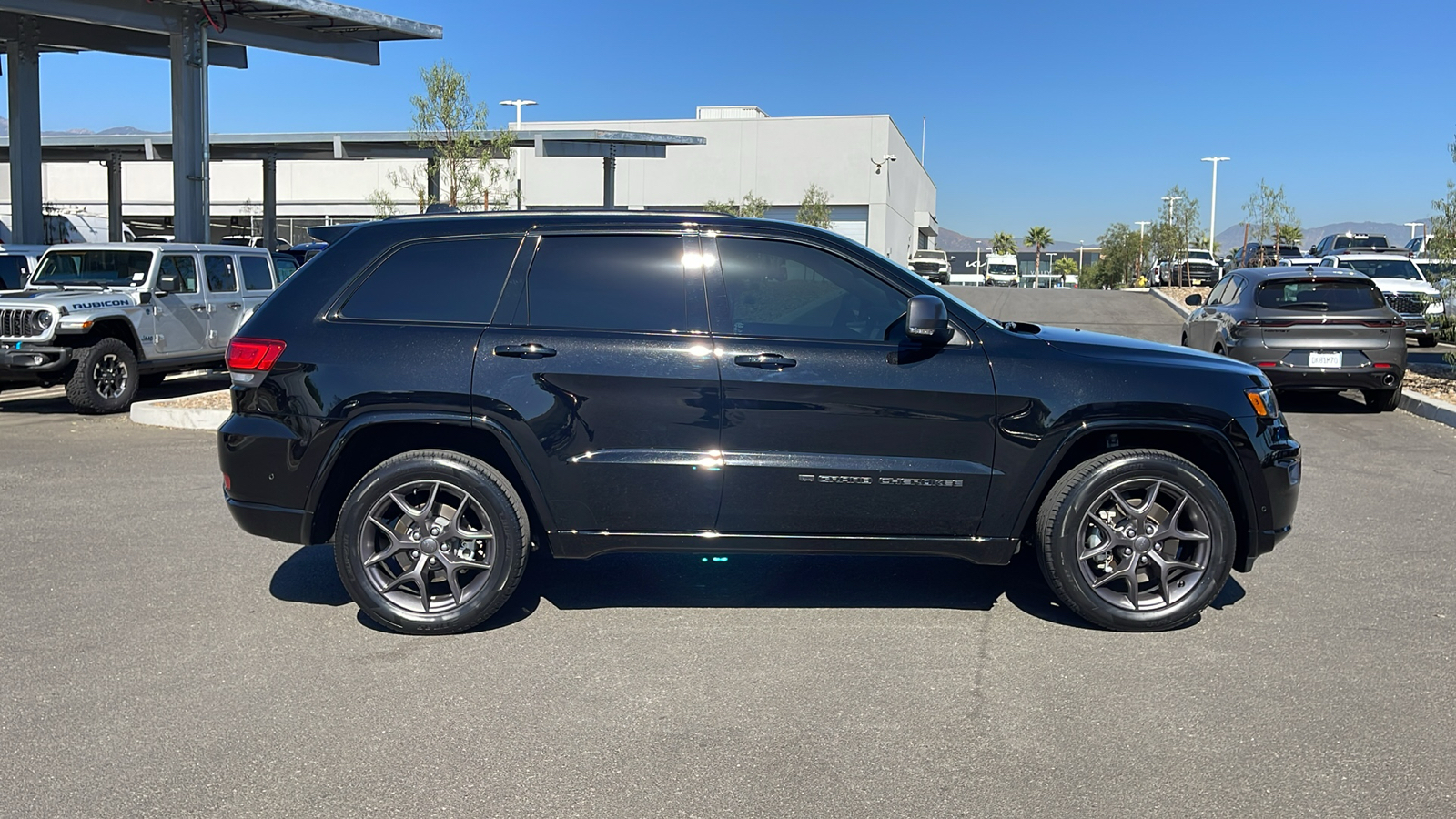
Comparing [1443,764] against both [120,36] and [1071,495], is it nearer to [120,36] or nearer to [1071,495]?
[1071,495]

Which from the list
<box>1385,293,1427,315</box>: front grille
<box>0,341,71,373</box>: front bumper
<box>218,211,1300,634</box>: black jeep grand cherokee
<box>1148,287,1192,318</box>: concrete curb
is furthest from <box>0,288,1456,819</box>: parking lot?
<box>1148,287,1192,318</box>: concrete curb

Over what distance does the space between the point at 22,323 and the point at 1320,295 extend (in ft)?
46.3

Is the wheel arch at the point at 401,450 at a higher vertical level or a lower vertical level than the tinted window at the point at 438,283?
lower

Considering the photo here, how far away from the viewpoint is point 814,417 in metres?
5.00

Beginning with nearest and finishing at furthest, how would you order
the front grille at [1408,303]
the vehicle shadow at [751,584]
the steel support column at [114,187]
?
the vehicle shadow at [751,584] → the front grille at [1408,303] → the steel support column at [114,187]

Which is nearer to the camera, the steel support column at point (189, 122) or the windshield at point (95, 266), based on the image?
the windshield at point (95, 266)

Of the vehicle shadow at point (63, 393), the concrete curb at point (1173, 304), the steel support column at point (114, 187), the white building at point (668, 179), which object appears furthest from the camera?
the white building at point (668, 179)

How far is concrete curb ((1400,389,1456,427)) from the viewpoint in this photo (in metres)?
12.3

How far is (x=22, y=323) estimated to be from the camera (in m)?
12.5

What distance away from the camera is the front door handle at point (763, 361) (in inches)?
197

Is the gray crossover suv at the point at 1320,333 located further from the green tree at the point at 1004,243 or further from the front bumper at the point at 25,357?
the green tree at the point at 1004,243

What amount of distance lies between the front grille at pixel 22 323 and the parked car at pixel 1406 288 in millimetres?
16207

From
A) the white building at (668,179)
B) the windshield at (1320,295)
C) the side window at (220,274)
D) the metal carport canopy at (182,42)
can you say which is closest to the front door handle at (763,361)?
the windshield at (1320,295)

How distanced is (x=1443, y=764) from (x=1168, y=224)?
53493 millimetres
